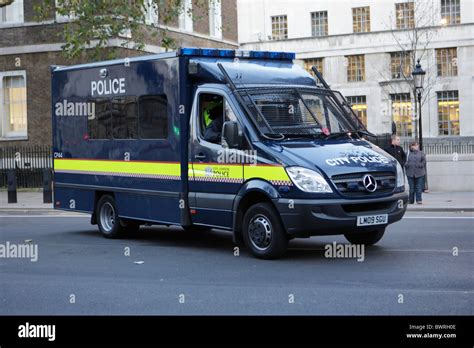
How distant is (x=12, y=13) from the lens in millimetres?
33031

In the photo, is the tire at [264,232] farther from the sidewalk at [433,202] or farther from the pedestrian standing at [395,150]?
the pedestrian standing at [395,150]

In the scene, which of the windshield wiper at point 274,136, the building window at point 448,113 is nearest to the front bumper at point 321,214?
the windshield wiper at point 274,136

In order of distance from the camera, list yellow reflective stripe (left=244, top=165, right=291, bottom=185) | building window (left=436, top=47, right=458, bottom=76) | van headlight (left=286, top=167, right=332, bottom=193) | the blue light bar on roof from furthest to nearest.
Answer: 1. building window (left=436, top=47, right=458, bottom=76)
2. the blue light bar on roof
3. yellow reflective stripe (left=244, top=165, right=291, bottom=185)
4. van headlight (left=286, top=167, right=332, bottom=193)

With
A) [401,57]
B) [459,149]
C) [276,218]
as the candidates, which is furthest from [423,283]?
[401,57]

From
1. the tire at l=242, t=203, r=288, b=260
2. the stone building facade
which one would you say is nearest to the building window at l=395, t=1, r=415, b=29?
the stone building facade

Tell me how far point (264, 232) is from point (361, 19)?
169ft

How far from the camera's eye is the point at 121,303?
8.48m

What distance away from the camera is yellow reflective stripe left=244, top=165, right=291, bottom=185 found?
10.7 m

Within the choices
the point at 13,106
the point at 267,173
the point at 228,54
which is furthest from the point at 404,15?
the point at 267,173

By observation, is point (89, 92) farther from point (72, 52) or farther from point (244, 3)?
point (244, 3)

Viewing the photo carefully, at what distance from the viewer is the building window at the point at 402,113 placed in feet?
185

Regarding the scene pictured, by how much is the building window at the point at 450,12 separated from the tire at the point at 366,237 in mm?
47463

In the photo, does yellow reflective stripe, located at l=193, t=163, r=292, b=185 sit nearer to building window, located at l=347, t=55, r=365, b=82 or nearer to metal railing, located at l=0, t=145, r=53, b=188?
metal railing, located at l=0, t=145, r=53, b=188

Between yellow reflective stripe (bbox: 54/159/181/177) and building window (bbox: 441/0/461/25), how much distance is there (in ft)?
151
